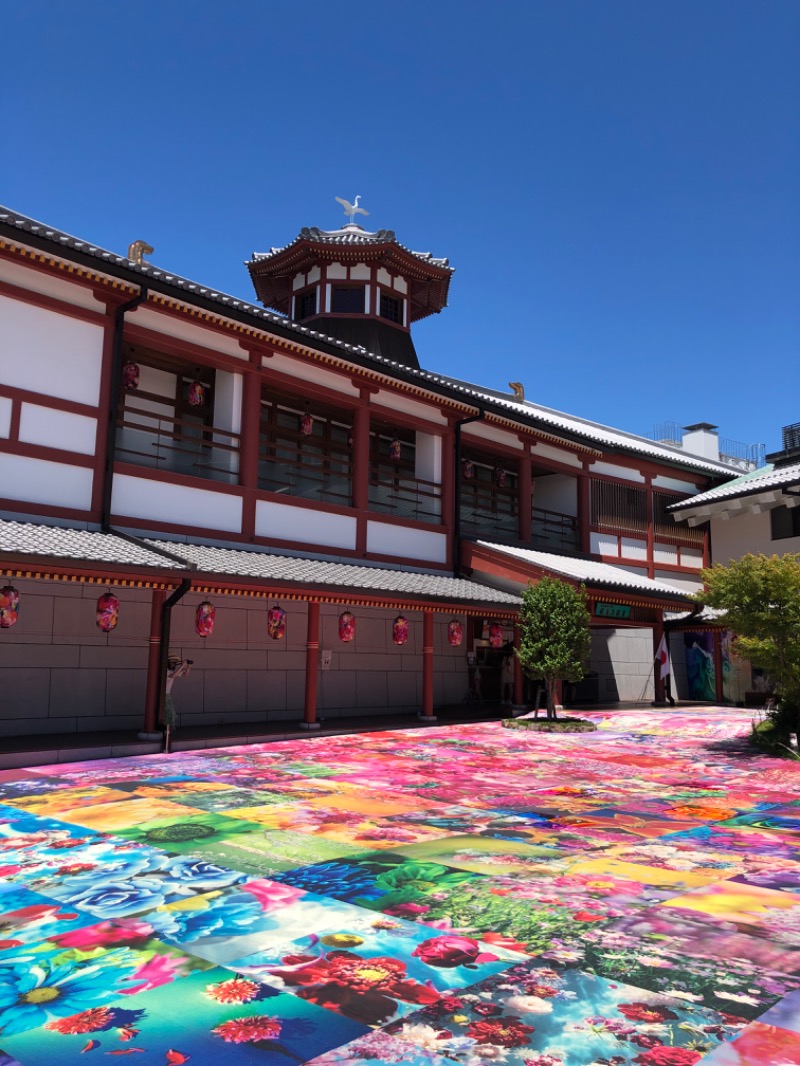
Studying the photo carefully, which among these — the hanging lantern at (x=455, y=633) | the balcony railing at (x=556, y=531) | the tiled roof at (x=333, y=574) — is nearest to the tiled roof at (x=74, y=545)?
the tiled roof at (x=333, y=574)

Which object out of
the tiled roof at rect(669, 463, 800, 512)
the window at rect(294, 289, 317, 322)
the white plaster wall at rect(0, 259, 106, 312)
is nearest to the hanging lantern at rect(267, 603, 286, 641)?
the white plaster wall at rect(0, 259, 106, 312)

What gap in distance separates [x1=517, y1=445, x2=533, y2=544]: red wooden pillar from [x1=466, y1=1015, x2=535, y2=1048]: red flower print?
18.2 meters

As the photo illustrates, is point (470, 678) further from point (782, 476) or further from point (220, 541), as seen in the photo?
point (782, 476)

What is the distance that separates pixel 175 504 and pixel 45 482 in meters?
2.35

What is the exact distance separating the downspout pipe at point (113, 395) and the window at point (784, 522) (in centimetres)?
1769

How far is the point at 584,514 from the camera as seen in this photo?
23.4 meters

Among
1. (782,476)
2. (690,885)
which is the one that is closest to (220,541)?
(690,885)

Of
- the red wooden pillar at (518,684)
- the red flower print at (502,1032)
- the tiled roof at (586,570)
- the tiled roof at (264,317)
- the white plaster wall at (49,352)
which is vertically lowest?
the red flower print at (502,1032)

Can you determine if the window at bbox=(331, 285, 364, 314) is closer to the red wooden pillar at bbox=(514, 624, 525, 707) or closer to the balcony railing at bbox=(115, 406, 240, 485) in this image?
the balcony railing at bbox=(115, 406, 240, 485)

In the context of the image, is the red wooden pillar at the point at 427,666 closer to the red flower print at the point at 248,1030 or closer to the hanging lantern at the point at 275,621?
the hanging lantern at the point at 275,621

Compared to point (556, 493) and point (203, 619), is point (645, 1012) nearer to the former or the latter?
point (203, 619)

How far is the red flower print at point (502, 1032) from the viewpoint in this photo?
3568 millimetres

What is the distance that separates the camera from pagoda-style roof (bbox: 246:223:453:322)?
22.0 metres

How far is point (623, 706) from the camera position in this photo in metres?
21.7
